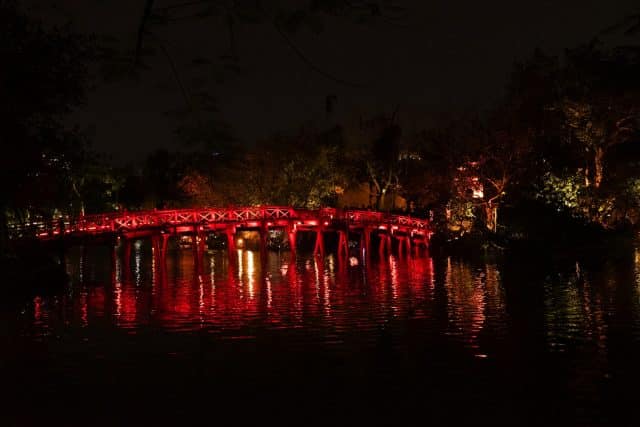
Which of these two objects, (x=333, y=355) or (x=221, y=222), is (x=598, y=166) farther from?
(x=333, y=355)

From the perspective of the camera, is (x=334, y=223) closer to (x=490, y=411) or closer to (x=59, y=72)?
(x=59, y=72)

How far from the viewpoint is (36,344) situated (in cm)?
1770

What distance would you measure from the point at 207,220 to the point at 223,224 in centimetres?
103

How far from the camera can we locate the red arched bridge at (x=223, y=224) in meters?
36.2

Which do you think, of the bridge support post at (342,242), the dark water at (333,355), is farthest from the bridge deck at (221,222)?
the dark water at (333,355)

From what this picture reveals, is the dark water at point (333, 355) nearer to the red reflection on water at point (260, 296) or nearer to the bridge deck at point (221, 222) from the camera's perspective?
the red reflection on water at point (260, 296)

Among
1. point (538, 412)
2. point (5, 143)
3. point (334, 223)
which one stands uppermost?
point (5, 143)

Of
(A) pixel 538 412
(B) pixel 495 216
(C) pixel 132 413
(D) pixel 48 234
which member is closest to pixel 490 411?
(A) pixel 538 412

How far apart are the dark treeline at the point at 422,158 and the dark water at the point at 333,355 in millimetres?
4359

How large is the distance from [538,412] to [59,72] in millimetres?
22011

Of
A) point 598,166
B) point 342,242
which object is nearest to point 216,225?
point 342,242

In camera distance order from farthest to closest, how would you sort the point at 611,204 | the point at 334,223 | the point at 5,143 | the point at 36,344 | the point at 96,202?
1. the point at 96,202
2. the point at 334,223
3. the point at 611,204
4. the point at 5,143
5. the point at 36,344

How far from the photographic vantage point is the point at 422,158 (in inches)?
2215

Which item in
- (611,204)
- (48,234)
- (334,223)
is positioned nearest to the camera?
(48,234)
